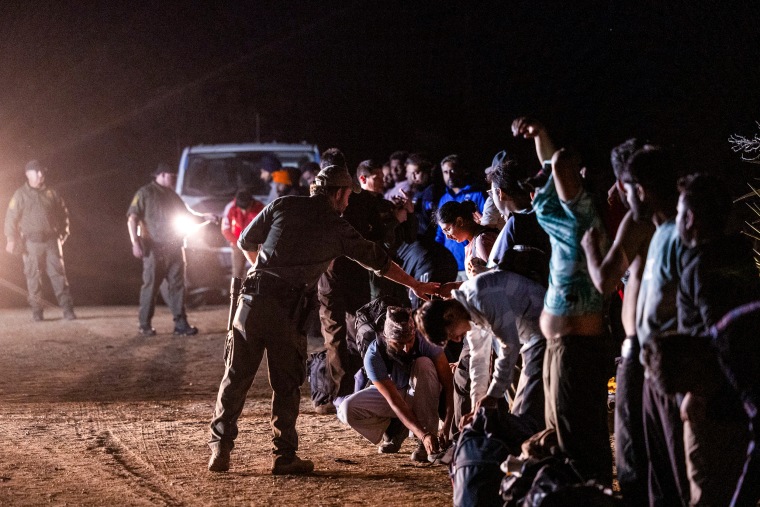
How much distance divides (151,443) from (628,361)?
12.9 feet

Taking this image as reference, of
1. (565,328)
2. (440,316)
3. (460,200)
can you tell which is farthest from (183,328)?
(565,328)

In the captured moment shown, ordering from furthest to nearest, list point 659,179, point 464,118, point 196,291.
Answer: point 464,118 < point 196,291 < point 659,179

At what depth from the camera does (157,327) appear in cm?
1422

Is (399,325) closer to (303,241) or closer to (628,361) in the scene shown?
(303,241)

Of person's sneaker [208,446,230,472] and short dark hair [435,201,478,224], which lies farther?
short dark hair [435,201,478,224]

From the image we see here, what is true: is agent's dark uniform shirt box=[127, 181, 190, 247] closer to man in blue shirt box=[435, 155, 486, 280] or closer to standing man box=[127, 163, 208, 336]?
standing man box=[127, 163, 208, 336]

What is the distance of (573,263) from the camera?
504 cm

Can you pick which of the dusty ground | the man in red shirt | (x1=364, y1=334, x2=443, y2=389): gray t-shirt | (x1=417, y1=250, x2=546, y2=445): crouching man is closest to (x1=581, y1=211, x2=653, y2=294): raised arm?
(x1=417, y1=250, x2=546, y2=445): crouching man

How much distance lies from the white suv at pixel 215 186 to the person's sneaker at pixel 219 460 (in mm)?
8829

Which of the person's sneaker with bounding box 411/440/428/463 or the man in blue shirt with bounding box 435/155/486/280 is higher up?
the man in blue shirt with bounding box 435/155/486/280

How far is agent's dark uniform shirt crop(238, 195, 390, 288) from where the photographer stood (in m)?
6.67

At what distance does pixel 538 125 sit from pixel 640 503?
181cm

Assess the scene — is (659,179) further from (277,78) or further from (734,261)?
(277,78)

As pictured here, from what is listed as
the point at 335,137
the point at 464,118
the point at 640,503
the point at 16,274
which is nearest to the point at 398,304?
the point at 640,503
